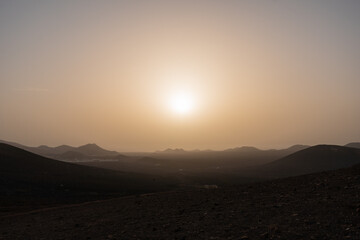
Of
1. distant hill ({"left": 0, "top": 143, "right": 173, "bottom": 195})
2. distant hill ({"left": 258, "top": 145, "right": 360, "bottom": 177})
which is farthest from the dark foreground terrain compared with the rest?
distant hill ({"left": 258, "top": 145, "right": 360, "bottom": 177})

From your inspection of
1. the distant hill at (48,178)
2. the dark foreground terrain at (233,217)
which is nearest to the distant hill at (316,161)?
the distant hill at (48,178)

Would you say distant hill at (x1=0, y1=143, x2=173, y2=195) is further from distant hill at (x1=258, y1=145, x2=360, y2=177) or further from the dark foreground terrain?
distant hill at (x1=258, y1=145, x2=360, y2=177)

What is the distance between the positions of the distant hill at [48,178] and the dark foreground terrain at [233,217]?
3750cm

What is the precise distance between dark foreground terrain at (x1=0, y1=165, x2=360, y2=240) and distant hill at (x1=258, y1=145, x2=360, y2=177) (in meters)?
95.0

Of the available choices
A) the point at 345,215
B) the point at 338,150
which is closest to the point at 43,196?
the point at 345,215

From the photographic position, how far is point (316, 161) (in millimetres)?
122188

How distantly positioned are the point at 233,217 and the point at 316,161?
119m

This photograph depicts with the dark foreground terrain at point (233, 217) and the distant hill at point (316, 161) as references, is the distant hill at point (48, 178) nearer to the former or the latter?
the dark foreground terrain at point (233, 217)

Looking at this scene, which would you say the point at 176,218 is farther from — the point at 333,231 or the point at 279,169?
the point at 279,169

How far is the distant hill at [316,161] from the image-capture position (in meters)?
113

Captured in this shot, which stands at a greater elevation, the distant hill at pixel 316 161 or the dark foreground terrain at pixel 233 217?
the distant hill at pixel 316 161

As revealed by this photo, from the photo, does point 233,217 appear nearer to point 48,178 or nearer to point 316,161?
point 48,178

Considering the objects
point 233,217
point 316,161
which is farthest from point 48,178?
point 316,161

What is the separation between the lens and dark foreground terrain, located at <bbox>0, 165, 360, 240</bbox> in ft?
37.9
